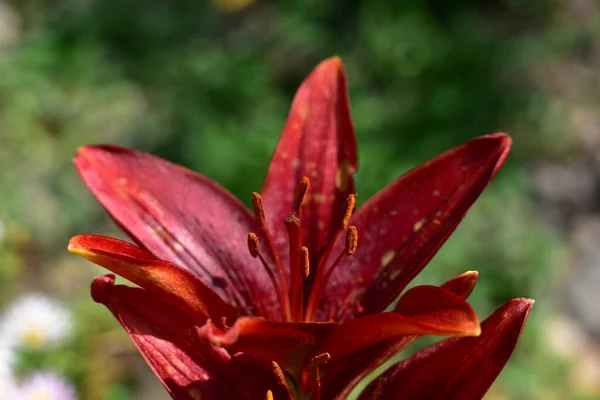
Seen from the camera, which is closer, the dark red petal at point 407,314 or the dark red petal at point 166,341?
the dark red petal at point 407,314

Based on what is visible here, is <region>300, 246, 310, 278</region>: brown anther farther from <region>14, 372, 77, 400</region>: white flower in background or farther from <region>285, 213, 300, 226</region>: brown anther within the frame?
<region>14, 372, 77, 400</region>: white flower in background

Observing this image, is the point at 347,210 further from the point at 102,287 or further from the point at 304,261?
the point at 102,287

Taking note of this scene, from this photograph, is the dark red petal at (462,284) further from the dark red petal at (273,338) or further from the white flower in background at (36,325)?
the white flower in background at (36,325)

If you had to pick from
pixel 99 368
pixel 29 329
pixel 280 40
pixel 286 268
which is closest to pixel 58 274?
pixel 99 368

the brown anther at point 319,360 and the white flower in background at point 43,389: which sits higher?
the brown anther at point 319,360

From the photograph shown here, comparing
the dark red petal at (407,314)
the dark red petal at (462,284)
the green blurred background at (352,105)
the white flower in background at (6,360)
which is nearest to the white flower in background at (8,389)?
the white flower in background at (6,360)

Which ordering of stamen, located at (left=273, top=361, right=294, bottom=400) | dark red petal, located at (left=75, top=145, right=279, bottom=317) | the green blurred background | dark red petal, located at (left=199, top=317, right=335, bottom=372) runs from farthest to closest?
1. the green blurred background
2. dark red petal, located at (left=75, top=145, right=279, bottom=317)
3. stamen, located at (left=273, top=361, right=294, bottom=400)
4. dark red petal, located at (left=199, top=317, right=335, bottom=372)

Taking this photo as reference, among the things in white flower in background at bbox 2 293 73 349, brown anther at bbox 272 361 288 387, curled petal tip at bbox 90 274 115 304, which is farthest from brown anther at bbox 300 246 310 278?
white flower in background at bbox 2 293 73 349

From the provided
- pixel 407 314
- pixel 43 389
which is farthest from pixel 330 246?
pixel 43 389

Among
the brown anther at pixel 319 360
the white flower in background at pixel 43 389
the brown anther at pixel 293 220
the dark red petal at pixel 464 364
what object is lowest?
the white flower in background at pixel 43 389

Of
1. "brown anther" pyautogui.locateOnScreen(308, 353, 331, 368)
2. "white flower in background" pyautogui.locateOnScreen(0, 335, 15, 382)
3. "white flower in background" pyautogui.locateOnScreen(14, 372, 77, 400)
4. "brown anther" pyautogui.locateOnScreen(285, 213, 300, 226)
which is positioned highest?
"brown anther" pyautogui.locateOnScreen(285, 213, 300, 226)
